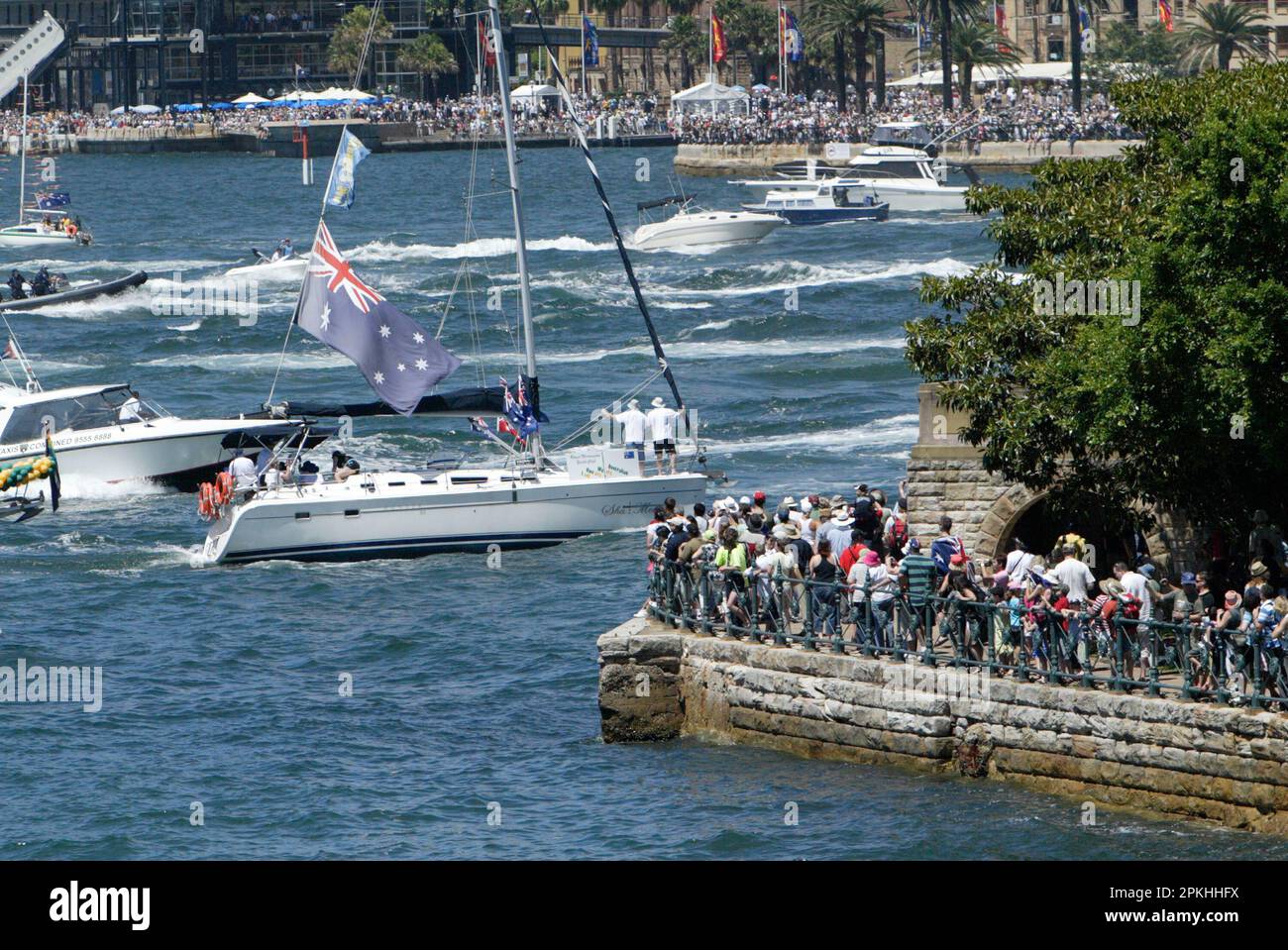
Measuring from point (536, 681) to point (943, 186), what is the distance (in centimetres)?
8517

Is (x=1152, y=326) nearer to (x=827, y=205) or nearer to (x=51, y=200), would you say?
(x=827, y=205)

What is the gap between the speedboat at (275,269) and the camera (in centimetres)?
8481

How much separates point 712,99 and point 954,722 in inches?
5142

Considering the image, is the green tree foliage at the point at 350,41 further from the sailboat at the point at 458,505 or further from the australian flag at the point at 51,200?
the sailboat at the point at 458,505

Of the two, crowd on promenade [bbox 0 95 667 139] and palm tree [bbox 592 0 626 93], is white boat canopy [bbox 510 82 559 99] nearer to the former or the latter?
crowd on promenade [bbox 0 95 667 139]

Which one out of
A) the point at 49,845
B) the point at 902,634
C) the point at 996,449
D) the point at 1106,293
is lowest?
the point at 49,845

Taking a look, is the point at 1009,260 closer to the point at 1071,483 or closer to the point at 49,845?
the point at 1071,483

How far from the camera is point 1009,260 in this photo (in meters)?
27.3

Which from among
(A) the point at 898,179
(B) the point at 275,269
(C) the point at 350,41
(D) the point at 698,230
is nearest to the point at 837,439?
(B) the point at 275,269

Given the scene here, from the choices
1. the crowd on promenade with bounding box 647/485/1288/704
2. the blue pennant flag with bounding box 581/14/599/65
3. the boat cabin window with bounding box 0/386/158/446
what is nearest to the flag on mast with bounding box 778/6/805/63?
the blue pennant flag with bounding box 581/14/599/65

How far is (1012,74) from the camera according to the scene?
5655 inches

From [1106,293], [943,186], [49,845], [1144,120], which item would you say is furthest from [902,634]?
[943,186]

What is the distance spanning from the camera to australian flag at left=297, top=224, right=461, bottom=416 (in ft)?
128

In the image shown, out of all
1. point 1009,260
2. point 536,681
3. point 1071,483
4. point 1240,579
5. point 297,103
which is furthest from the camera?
point 297,103
